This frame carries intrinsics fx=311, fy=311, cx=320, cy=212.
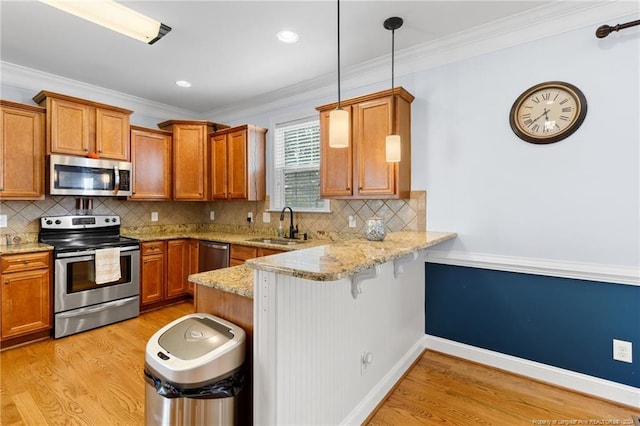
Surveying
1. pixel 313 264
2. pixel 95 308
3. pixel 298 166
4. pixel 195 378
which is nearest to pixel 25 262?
pixel 95 308

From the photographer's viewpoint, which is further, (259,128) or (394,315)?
(259,128)

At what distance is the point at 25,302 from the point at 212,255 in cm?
174

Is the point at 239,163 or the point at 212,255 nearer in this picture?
the point at 212,255

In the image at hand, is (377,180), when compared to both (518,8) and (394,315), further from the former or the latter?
(518,8)

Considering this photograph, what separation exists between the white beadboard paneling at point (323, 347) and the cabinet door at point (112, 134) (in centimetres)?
328

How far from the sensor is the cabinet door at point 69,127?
320 centimetres

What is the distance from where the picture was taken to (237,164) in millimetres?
4074

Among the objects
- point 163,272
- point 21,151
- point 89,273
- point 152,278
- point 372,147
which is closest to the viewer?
point 372,147

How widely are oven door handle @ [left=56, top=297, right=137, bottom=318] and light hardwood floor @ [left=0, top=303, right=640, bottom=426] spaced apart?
13.7 inches

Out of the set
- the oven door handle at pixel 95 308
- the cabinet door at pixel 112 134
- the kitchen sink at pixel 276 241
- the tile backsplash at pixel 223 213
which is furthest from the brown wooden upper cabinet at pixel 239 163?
the oven door handle at pixel 95 308

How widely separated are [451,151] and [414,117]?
19.2 inches

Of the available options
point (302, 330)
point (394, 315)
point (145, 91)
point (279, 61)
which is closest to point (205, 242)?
point (145, 91)

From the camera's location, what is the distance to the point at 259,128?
4.07 metres

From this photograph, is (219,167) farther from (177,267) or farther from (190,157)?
(177,267)
